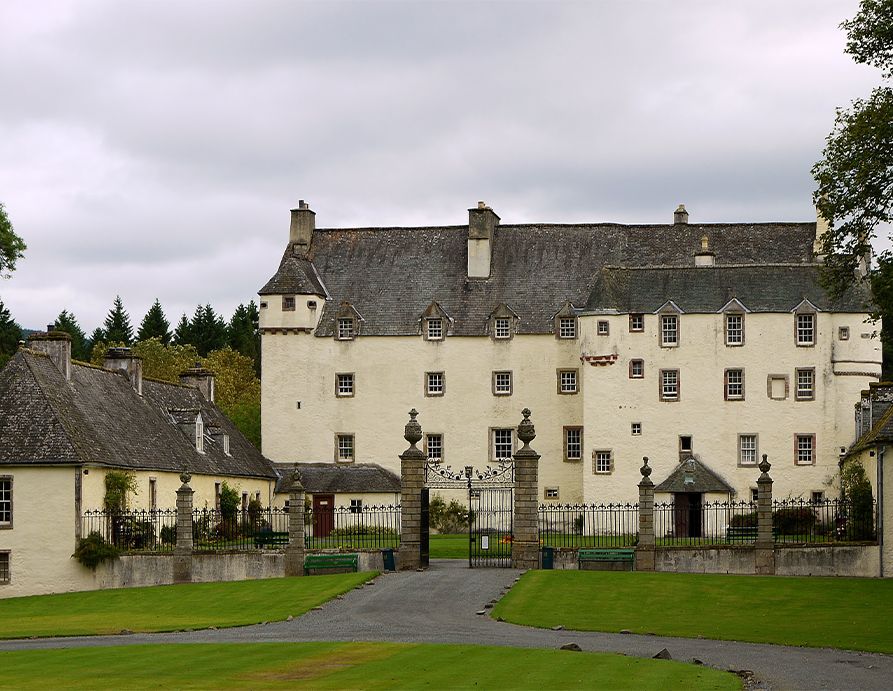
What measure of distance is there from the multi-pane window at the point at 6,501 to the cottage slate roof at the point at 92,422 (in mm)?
768

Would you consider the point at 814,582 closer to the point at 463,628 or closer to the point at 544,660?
the point at 463,628

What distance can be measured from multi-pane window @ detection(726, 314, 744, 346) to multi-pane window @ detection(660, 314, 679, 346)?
2.26m

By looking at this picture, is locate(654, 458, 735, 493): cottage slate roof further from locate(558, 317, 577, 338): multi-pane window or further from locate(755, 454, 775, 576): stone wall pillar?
locate(755, 454, 775, 576): stone wall pillar

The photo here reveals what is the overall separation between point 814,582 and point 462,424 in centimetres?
3212

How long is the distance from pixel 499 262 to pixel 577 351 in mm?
6658

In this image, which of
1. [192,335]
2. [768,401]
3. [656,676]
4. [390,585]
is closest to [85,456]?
[390,585]

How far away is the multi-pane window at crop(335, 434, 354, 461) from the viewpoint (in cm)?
7088

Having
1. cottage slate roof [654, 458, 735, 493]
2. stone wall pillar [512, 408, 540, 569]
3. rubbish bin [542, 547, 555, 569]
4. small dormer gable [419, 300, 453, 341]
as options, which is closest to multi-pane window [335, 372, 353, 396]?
small dormer gable [419, 300, 453, 341]

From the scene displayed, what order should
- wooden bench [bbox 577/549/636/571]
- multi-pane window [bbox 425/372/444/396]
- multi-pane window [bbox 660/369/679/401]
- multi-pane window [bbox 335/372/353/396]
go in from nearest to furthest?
wooden bench [bbox 577/549/636/571] → multi-pane window [bbox 660/369/679/401] → multi-pane window [bbox 425/372/444/396] → multi-pane window [bbox 335/372/353/396]

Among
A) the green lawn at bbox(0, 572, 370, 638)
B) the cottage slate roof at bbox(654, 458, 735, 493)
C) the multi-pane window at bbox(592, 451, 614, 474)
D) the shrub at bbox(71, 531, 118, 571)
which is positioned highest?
the multi-pane window at bbox(592, 451, 614, 474)

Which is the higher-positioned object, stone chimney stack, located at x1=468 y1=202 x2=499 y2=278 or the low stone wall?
stone chimney stack, located at x1=468 y1=202 x2=499 y2=278

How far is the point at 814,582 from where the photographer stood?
39812mm

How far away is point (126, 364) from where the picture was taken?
188 feet

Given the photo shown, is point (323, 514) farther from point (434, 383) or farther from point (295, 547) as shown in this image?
point (295, 547)
